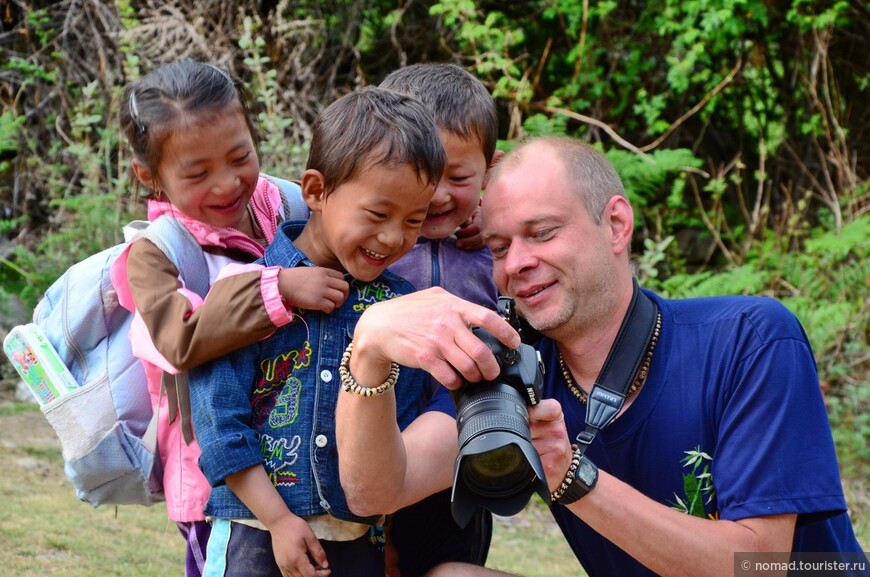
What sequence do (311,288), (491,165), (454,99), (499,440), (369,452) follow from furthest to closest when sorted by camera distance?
(491,165) → (454,99) → (311,288) → (369,452) → (499,440)

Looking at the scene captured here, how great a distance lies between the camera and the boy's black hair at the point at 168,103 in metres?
2.71

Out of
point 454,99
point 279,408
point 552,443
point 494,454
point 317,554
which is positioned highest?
point 454,99

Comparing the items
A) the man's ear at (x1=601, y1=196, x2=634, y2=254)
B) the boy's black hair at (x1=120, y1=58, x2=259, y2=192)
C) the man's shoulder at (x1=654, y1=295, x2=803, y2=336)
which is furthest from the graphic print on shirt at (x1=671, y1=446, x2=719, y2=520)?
the boy's black hair at (x1=120, y1=58, x2=259, y2=192)

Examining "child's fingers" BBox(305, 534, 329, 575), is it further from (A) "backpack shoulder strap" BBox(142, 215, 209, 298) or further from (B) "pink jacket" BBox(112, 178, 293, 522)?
(A) "backpack shoulder strap" BBox(142, 215, 209, 298)

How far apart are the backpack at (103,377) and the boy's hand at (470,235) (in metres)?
0.72

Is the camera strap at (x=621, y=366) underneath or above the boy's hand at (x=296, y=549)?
above

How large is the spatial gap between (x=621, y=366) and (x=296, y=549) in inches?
37.3

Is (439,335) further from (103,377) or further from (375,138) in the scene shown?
(103,377)

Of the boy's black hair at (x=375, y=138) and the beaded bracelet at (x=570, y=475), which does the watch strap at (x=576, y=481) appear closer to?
the beaded bracelet at (x=570, y=475)

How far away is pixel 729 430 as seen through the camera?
2.49 metres

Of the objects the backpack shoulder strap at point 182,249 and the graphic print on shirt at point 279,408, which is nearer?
the graphic print on shirt at point 279,408

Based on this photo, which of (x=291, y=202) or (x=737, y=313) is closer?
(x=737, y=313)

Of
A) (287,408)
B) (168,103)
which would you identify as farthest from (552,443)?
(168,103)

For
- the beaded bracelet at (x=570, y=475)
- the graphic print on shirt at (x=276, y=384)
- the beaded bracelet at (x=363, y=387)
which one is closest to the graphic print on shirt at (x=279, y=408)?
the graphic print on shirt at (x=276, y=384)
